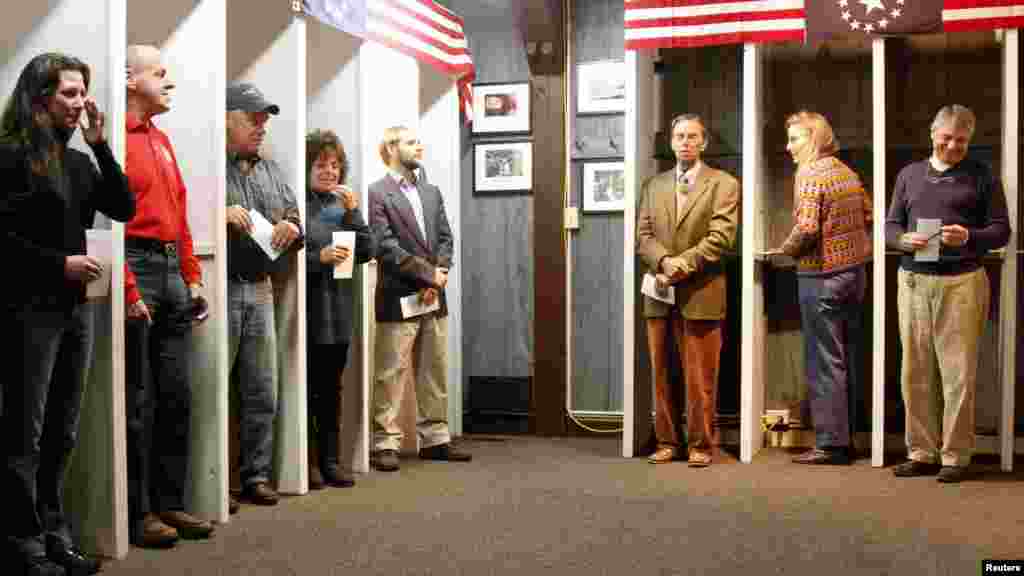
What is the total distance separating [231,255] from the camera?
448 cm

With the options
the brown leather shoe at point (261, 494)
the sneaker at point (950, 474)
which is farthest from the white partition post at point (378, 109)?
the sneaker at point (950, 474)

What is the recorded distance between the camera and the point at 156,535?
152 inches

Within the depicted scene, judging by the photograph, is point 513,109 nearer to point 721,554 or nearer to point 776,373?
point 776,373

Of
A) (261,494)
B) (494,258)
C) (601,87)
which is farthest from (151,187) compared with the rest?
(601,87)

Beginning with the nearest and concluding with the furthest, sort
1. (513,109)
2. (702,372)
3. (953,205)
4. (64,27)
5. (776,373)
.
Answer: (64,27) < (953,205) < (702,372) < (776,373) < (513,109)

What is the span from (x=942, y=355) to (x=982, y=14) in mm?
1554

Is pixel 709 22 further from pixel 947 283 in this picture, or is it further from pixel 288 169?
pixel 288 169

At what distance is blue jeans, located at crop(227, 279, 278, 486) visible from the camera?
177 inches

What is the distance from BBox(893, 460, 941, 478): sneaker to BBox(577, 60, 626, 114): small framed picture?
2443 millimetres

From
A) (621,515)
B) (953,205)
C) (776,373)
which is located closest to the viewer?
(621,515)

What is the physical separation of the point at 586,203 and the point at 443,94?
3.24ft

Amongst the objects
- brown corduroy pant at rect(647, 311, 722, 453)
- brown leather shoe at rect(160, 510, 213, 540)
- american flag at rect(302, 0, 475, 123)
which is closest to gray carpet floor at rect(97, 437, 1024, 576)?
brown leather shoe at rect(160, 510, 213, 540)

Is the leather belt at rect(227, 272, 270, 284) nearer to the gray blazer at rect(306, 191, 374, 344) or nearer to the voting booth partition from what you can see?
the gray blazer at rect(306, 191, 374, 344)

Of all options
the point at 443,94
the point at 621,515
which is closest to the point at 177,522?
the point at 621,515
